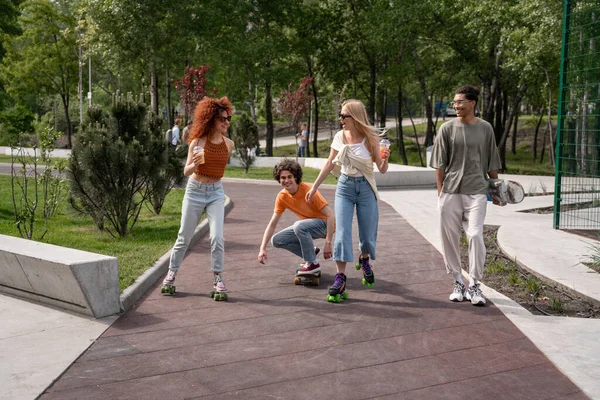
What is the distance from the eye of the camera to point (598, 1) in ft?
34.8

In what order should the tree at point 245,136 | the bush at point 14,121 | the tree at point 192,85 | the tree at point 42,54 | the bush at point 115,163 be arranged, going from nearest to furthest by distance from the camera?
the bush at point 115,163 → the tree at point 245,136 → the tree at point 192,85 → the tree at point 42,54 → the bush at point 14,121

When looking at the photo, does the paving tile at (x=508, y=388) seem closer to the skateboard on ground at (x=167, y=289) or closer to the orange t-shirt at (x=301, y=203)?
the orange t-shirt at (x=301, y=203)

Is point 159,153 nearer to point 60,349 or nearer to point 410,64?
point 60,349

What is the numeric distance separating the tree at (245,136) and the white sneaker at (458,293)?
18.3m

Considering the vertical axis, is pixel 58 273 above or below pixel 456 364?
above

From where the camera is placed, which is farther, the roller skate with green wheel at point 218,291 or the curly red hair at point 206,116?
the curly red hair at point 206,116

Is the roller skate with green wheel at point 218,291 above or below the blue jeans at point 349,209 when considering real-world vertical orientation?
below

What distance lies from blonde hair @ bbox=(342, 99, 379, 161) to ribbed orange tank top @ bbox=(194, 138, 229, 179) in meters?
1.24

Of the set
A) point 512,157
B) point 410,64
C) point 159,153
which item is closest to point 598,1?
point 159,153

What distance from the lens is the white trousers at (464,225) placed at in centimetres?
674

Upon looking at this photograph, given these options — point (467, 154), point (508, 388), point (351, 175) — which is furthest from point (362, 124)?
point (508, 388)

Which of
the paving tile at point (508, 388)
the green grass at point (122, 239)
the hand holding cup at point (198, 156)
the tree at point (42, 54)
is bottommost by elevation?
the paving tile at point (508, 388)

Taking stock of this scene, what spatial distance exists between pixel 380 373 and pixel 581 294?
2.96 meters

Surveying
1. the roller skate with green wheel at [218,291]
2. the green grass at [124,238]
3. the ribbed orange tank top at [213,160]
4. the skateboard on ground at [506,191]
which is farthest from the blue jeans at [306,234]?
the skateboard on ground at [506,191]
